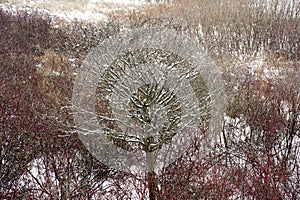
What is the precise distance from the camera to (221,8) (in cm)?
1573

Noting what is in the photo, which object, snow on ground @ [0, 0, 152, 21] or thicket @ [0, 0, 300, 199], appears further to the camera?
snow on ground @ [0, 0, 152, 21]

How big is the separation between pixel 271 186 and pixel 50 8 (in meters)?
13.4

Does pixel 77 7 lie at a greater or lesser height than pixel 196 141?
greater

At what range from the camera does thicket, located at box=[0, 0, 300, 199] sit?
612 cm

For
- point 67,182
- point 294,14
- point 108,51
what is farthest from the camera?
point 294,14

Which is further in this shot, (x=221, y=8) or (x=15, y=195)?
(x=221, y=8)

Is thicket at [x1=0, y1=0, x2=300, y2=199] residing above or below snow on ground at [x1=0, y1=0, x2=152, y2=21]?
below

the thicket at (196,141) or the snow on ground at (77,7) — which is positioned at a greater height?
the snow on ground at (77,7)

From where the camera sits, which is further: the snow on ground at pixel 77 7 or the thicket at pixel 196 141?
the snow on ground at pixel 77 7

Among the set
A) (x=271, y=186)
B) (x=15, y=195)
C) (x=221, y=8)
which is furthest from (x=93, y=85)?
(x=221, y=8)

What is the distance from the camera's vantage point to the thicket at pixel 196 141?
6.12 metres

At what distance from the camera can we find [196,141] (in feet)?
23.4

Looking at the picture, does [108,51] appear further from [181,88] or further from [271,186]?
[271,186]

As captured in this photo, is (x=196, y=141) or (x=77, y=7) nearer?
(x=196, y=141)
